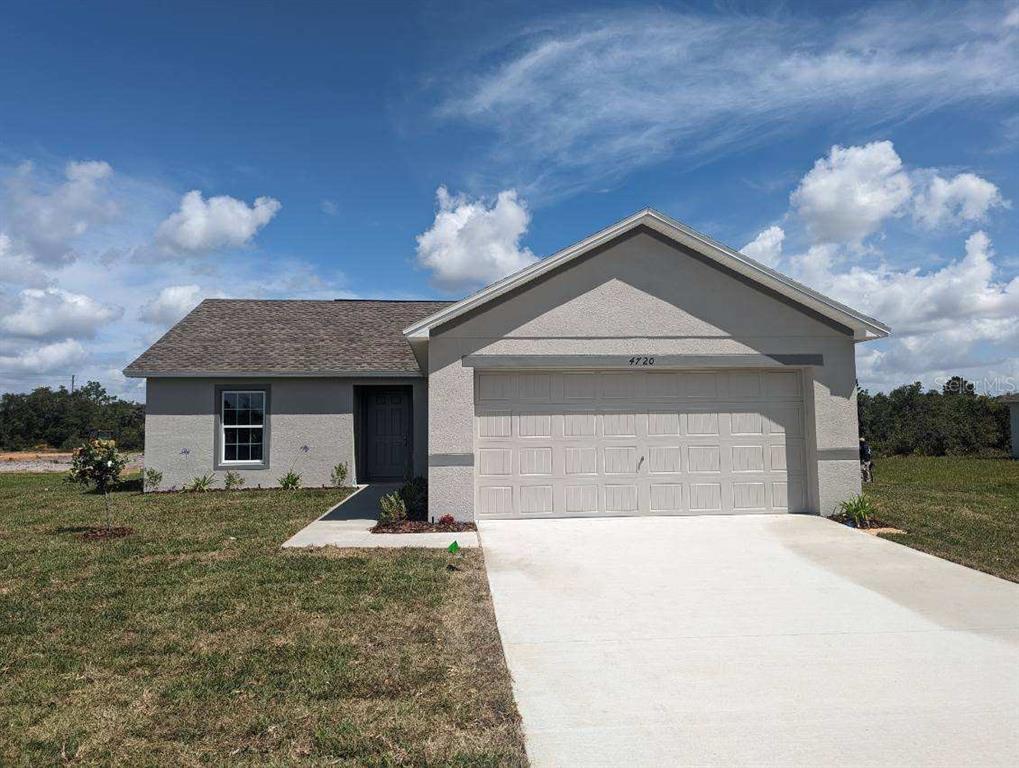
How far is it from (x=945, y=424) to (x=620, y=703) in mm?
30411

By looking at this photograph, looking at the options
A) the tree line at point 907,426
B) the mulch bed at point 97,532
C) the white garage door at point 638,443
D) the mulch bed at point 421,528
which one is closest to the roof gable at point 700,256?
the white garage door at point 638,443

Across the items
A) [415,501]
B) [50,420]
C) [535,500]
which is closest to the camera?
[535,500]

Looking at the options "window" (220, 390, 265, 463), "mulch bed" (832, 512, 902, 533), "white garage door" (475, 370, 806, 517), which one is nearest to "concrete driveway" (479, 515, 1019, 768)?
"mulch bed" (832, 512, 902, 533)

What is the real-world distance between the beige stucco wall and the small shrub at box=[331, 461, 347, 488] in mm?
6232

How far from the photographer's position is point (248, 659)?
506 cm

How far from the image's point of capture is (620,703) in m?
4.38

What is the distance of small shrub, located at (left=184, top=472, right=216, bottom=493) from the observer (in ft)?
51.2

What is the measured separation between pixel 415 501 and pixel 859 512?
7096 millimetres

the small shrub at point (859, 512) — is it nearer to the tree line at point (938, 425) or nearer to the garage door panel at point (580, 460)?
the garage door panel at point (580, 460)

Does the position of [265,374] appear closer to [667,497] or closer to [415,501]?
[415,501]

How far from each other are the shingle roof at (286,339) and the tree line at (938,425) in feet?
66.5

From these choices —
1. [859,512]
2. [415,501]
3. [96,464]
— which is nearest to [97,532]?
[96,464]

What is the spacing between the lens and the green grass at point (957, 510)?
8.59 m

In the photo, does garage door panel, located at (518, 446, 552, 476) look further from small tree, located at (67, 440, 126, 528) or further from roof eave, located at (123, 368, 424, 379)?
small tree, located at (67, 440, 126, 528)
